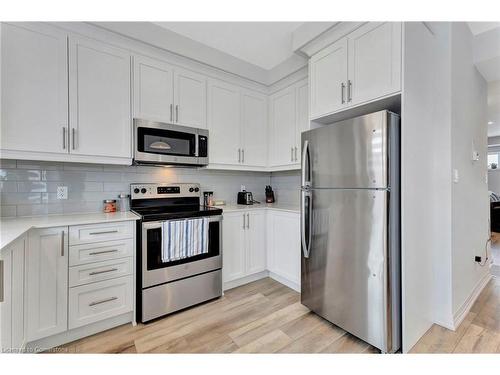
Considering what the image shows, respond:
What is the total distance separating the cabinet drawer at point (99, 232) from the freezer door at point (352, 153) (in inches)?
63.5

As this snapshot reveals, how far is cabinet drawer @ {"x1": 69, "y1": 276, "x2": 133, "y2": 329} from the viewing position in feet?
5.51

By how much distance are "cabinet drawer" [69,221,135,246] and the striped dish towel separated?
29 centimetres

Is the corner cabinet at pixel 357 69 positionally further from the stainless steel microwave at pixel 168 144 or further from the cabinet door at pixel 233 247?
the cabinet door at pixel 233 247

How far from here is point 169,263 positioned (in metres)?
2.04

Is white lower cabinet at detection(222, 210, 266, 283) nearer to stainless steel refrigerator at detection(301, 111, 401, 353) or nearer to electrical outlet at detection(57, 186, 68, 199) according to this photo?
stainless steel refrigerator at detection(301, 111, 401, 353)

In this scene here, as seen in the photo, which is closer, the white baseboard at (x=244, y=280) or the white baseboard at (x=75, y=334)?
the white baseboard at (x=75, y=334)

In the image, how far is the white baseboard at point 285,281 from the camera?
2.52 m

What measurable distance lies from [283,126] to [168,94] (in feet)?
4.58

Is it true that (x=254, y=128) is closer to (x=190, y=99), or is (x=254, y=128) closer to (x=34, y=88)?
(x=190, y=99)

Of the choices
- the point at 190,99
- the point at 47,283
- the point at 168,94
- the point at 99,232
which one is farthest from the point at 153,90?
the point at 47,283

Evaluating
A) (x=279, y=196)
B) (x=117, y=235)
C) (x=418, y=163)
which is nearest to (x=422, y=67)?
(x=418, y=163)

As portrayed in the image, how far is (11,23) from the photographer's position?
1.64m

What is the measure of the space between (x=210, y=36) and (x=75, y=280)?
8.03 ft

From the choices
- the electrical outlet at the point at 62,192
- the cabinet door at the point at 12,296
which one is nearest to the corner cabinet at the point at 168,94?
the electrical outlet at the point at 62,192
